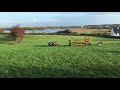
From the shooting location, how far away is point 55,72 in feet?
13.7

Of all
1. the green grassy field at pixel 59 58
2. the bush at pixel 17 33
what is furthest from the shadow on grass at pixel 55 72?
the bush at pixel 17 33

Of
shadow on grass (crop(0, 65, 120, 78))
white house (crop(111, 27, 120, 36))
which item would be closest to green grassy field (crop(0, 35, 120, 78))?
shadow on grass (crop(0, 65, 120, 78))

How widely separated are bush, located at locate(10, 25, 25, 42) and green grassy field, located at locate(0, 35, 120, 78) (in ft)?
0.25

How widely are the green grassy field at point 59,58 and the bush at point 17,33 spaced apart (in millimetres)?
75

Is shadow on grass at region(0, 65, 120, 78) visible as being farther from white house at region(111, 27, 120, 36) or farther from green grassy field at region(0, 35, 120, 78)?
white house at region(111, 27, 120, 36)

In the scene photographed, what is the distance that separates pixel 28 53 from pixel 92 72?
101cm

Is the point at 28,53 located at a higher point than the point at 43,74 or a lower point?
higher

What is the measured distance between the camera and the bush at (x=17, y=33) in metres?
4.11

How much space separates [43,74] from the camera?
4.16 meters

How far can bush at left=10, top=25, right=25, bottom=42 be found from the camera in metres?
4.11

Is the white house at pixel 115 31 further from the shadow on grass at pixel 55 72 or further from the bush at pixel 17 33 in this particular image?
the bush at pixel 17 33
